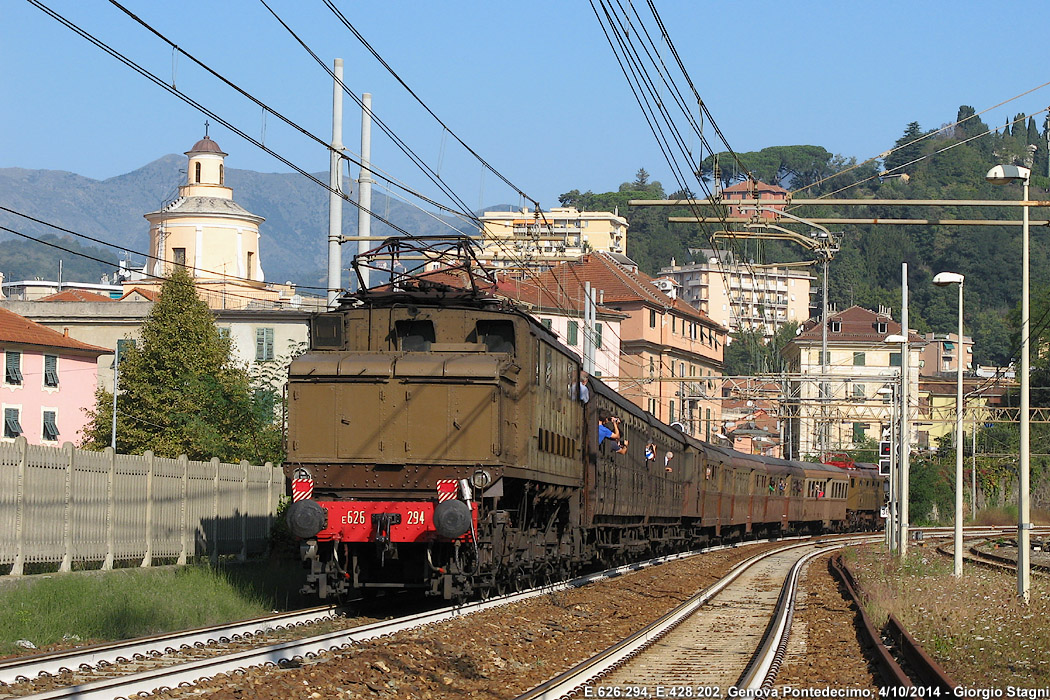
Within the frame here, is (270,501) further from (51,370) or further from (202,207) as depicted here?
(202,207)

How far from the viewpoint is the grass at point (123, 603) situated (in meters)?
14.9

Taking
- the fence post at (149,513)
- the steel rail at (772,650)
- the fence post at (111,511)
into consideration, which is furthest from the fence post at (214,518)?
the steel rail at (772,650)

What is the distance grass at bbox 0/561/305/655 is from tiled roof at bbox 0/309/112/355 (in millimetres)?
39437

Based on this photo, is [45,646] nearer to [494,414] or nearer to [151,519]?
[494,414]

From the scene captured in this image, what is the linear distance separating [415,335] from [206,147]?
8621 cm

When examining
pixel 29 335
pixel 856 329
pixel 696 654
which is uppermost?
pixel 856 329

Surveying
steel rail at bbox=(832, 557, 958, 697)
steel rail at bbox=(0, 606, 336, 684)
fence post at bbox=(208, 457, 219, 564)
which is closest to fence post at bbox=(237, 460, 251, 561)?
fence post at bbox=(208, 457, 219, 564)

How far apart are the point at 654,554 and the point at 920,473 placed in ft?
128

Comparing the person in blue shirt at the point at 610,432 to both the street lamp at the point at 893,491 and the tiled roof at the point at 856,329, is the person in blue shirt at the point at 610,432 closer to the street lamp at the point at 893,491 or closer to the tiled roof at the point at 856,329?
the street lamp at the point at 893,491

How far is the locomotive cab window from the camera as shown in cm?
1828

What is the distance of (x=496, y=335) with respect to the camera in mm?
17938

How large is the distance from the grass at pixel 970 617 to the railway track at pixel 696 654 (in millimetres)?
1600

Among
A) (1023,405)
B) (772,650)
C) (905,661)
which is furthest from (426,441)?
(1023,405)

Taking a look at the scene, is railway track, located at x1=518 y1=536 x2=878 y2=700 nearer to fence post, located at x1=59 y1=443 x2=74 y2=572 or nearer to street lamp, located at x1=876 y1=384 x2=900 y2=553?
fence post, located at x1=59 y1=443 x2=74 y2=572
